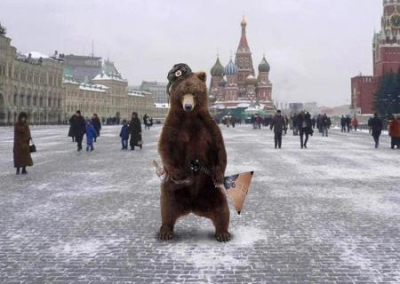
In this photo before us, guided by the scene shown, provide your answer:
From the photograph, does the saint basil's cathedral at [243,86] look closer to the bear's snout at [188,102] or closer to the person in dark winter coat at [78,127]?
the person in dark winter coat at [78,127]

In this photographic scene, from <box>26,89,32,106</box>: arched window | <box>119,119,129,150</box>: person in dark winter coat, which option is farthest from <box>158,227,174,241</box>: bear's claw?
<box>26,89,32,106</box>: arched window

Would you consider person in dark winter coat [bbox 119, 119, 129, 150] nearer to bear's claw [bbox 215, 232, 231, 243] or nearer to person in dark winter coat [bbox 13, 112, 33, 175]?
person in dark winter coat [bbox 13, 112, 33, 175]

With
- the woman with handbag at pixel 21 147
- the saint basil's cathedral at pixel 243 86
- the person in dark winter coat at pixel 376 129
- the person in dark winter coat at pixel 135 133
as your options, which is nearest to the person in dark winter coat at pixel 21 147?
the woman with handbag at pixel 21 147

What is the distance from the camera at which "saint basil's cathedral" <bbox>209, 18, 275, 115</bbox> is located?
93.0 m

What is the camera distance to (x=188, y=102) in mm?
5055

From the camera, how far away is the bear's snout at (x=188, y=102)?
5.04 m

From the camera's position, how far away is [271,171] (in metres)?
11.4

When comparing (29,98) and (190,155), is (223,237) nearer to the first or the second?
(190,155)

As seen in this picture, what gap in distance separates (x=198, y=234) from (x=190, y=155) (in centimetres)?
102

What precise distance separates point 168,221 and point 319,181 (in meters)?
5.24

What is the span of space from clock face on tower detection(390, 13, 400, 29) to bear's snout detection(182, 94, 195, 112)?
295 feet

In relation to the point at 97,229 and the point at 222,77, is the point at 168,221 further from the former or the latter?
the point at 222,77

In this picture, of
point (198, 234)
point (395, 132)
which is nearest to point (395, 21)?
point (395, 132)

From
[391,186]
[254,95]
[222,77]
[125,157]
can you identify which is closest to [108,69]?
[222,77]
